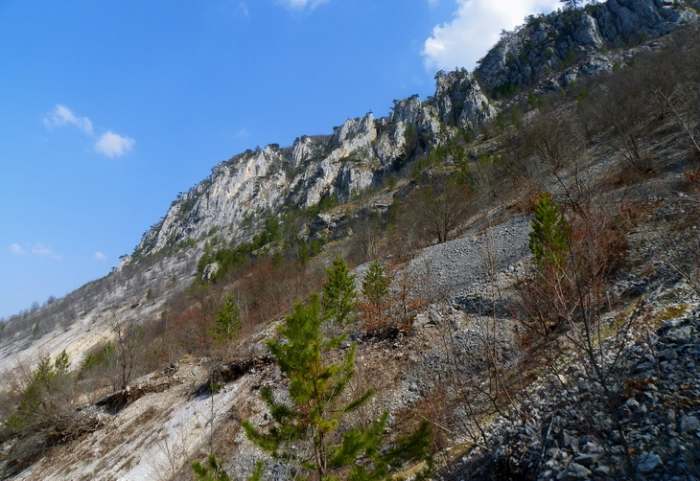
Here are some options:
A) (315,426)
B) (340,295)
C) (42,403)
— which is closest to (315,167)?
(42,403)

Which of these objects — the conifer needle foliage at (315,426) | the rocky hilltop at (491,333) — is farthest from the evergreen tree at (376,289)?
the conifer needle foliage at (315,426)

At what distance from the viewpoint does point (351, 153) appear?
101 meters

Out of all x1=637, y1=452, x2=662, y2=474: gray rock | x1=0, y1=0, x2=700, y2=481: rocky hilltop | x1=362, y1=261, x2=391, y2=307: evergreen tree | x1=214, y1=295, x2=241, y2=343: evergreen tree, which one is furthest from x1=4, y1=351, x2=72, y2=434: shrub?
x1=637, y1=452, x2=662, y2=474: gray rock

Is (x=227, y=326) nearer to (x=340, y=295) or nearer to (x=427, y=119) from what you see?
(x=340, y=295)

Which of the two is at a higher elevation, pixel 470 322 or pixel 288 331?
pixel 288 331

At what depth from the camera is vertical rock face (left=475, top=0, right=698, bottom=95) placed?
76.9 metres

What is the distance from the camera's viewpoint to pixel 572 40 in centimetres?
8762

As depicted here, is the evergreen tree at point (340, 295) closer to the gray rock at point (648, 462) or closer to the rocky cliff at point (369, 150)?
the gray rock at point (648, 462)

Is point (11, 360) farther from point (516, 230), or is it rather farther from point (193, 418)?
point (516, 230)

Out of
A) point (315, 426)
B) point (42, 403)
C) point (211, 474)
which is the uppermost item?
point (42, 403)

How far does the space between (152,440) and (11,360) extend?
6627 cm

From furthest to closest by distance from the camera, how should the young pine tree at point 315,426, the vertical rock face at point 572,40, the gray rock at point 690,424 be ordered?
the vertical rock face at point 572,40 < the young pine tree at point 315,426 < the gray rock at point 690,424

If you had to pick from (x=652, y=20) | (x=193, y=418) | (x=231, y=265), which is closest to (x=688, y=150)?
(x=193, y=418)

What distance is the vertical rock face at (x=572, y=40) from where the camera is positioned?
252 feet
